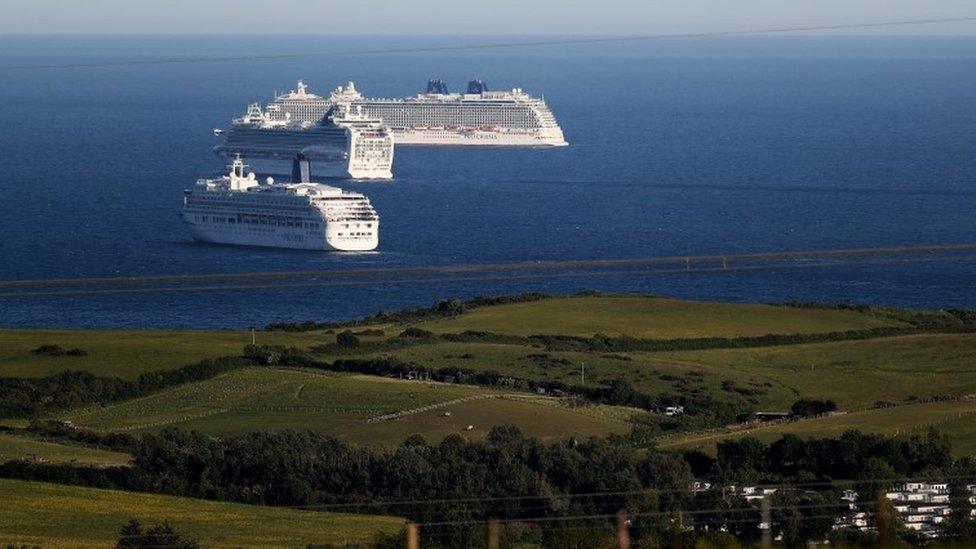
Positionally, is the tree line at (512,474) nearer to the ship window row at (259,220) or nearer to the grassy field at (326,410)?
the grassy field at (326,410)

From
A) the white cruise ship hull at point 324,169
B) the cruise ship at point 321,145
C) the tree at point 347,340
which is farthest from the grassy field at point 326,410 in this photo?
the cruise ship at point 321,145

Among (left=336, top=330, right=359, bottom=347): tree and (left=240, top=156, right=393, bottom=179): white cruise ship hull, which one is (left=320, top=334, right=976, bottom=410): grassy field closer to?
(left=336, top=330, right=359, bottom=347): tree

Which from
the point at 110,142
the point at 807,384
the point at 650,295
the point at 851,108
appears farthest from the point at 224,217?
the point at 851,108

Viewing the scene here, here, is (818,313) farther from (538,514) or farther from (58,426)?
(538,514)

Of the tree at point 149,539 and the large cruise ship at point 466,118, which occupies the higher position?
the large cruise ship at point 466,118

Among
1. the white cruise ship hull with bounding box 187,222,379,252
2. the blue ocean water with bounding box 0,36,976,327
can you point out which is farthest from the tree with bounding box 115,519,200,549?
the white cruise ship hull with bounding box 187,222,379,252

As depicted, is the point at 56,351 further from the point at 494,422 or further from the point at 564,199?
the point at 564,199
